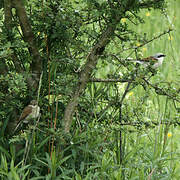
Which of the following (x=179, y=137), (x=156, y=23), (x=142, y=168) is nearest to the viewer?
(x=142, y=168)

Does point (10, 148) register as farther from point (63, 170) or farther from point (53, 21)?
point (53, 21)

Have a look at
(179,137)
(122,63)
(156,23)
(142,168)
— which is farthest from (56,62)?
(156,23)

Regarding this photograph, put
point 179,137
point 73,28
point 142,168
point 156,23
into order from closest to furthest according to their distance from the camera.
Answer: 1. point 142,168
2. point 73,28
3. point 179,137
4. point 156,23

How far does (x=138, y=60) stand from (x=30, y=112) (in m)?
1.06

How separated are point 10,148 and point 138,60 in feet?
4.34

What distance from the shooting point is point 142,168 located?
274cm

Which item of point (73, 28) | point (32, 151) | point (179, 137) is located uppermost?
point (73, 28)

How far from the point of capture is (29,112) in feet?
9.21

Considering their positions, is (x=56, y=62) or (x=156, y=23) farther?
(x=156, y=23)

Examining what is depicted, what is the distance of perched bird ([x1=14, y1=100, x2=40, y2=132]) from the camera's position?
2.74 metres

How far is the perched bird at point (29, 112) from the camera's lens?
2744mm

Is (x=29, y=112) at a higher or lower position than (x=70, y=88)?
lower

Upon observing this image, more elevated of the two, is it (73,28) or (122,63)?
(73,28)

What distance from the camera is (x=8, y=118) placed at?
3.03 m
